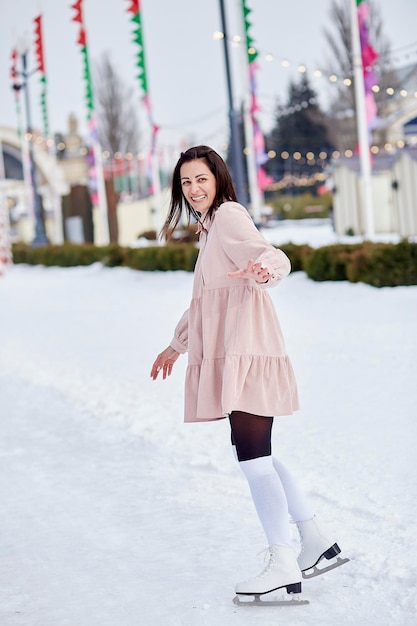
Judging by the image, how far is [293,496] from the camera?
3492mm

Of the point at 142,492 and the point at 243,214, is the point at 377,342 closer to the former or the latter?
the point at 142,492

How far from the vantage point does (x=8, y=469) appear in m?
5.70

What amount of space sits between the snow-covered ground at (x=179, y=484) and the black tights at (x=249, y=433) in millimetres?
506

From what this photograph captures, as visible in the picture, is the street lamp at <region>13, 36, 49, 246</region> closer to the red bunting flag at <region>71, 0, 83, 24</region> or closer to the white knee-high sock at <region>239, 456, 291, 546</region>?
the red bunting flag at <region>71, 0, 83, 24</region>

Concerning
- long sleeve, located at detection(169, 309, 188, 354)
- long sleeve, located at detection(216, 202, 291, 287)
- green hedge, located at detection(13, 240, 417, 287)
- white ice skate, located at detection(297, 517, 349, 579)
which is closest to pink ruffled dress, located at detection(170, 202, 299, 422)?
long sleeve, located at detection(216, 202, 291, 287)

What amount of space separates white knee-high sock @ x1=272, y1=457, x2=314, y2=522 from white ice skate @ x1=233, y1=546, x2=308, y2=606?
17 centimetres

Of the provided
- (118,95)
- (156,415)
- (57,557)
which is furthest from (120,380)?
(118,95)

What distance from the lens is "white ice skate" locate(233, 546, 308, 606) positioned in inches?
130

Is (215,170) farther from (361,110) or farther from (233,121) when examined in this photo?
(233,121)

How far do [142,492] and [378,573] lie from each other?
1738 millimetres

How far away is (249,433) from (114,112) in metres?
58.5

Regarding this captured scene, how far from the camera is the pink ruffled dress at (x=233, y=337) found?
10.6 feet

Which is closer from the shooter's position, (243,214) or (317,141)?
(243,214)

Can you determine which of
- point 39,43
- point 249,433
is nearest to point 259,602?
point 249,433
